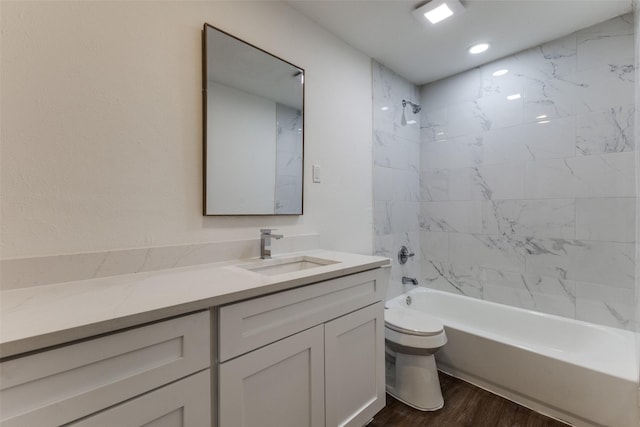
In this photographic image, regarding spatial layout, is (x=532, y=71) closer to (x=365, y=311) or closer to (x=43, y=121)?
(x=365, y=311)

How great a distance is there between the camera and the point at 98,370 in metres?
0.67

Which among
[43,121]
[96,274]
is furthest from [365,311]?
[43,121]

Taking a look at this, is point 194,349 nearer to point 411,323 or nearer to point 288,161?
point 288,161

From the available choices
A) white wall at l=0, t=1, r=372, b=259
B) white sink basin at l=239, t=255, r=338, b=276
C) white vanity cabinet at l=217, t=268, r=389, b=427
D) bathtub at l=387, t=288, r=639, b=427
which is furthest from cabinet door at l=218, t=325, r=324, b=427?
bathtub at l=387, t=288, r=639, b=427

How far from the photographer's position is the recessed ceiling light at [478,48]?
2.11 meters

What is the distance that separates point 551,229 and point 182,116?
2.51 m

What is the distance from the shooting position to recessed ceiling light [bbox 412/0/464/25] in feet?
5.40

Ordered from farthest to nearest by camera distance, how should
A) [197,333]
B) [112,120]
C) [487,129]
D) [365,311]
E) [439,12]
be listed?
[487,129]
[439,12]
[365,311]
[112,120]
[197,333]

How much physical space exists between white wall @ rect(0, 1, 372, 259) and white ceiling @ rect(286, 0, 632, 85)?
0.51 meters

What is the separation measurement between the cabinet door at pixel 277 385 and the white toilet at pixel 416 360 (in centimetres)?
75

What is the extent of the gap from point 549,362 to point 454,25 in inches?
83.5

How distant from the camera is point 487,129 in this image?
7.84 feet

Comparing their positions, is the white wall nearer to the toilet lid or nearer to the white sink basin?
the white sink basin

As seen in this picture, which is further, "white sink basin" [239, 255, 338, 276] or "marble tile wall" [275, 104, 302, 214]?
"marble tile wall" [275, 104, 302, 214]
